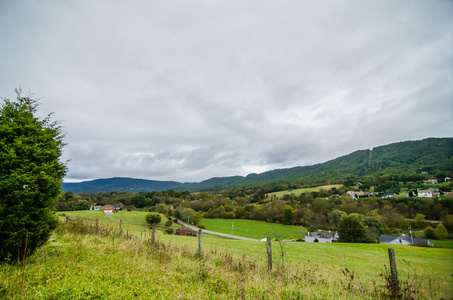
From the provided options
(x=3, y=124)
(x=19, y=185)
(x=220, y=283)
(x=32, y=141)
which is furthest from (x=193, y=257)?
(x=3, y=124)

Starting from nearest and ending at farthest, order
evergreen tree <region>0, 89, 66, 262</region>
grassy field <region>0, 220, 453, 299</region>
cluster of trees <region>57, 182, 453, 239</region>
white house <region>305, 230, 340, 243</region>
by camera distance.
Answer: grassy field <region>0, 220, 453, 299</region> → evergreen tree <region>0, 89, 66, 262</region> → cluster of trees <region>57, 182, 453, 239</region> → white house <region>305, 230, 340, 243</region>

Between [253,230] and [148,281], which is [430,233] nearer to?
[253,230]

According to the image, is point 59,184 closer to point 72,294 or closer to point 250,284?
point 72,294

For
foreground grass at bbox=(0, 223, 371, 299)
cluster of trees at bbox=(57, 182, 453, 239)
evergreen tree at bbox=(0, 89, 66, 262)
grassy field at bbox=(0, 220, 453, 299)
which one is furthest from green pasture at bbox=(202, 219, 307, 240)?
evergreen tree at bbox=(0, 89, 66, 262)

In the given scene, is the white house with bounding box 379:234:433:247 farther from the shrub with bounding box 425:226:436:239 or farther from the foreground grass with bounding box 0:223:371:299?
the foreground grass with bounding box 0:223:371:299

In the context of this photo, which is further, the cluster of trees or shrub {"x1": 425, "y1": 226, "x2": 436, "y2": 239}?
the cluster of trees

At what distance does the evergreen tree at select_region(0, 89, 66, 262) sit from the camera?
526 cm

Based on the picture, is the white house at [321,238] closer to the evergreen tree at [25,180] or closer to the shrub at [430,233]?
the shrub at [430,233]

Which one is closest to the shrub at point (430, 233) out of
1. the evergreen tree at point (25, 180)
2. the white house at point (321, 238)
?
the white house at point (321, 238)

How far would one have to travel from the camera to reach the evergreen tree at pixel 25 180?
526cm

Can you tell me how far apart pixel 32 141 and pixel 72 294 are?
14.5ft

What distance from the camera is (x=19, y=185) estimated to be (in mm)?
5387

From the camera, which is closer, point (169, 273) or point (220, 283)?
point (220, 283)

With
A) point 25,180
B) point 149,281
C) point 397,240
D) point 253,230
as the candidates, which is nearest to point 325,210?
point 397,240
